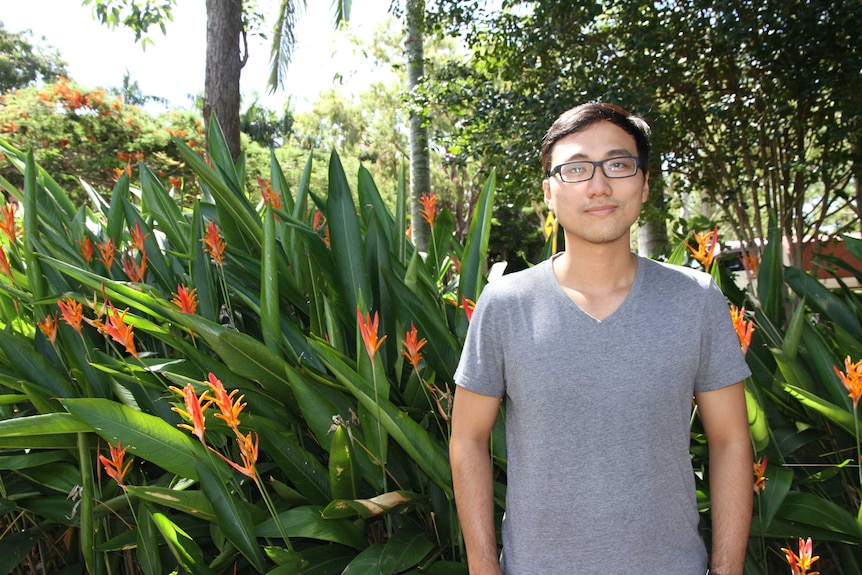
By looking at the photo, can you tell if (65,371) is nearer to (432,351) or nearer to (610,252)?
(432,351)

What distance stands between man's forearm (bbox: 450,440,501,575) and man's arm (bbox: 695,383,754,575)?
1.42ft

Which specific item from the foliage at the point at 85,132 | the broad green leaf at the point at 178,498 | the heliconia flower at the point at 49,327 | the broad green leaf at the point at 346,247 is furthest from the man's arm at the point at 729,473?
the foliage at the point at 85,132

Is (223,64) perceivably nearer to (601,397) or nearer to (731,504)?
(601,397)

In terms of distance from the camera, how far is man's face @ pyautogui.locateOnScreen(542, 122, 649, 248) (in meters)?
1.38

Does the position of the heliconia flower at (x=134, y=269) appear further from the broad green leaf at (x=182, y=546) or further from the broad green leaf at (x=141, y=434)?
the broad green leaf at (x=182, y=546)

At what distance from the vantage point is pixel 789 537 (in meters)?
1.53

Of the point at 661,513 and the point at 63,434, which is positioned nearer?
the point at 661,513

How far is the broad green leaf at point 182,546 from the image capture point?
1.58 metres

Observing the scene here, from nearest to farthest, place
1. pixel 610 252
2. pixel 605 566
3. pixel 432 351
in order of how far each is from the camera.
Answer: pixel 605 566 < pixel 610 252 < pixel 432 351

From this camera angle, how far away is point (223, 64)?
18.5ft

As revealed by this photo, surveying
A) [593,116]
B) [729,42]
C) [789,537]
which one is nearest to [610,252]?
[593,116]

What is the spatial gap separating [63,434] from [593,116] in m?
1.55

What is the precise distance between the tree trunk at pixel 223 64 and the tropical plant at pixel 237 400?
3.42 metres

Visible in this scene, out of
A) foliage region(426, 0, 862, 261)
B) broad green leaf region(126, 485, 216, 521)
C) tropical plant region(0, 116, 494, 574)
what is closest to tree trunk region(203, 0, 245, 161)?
foliage region(426, 0, 862, 261)
